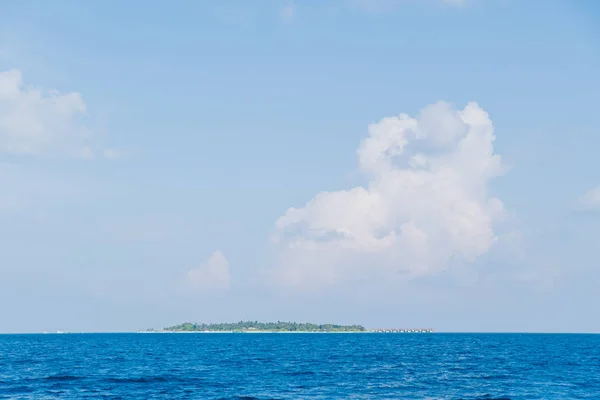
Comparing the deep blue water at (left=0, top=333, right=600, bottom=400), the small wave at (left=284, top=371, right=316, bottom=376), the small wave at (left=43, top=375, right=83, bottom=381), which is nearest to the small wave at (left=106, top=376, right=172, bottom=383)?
the deep blue water at (left=0, top=333, right=600, bottom=400)

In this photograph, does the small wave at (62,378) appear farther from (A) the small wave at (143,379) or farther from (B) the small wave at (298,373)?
(B) the small wave at (298,373)

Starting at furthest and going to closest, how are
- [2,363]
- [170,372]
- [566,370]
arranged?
[2,363]
[566,370]
[170,372]

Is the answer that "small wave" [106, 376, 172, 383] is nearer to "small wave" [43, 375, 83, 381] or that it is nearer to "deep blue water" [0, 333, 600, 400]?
"deep blue water" [0, 333, 600, 400]

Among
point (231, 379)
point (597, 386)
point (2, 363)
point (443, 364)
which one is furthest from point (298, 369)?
point (2, 363)

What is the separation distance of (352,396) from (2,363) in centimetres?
7476

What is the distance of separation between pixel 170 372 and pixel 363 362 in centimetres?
3917

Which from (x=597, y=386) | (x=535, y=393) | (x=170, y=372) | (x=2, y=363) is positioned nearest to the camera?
(x=535, y=393)

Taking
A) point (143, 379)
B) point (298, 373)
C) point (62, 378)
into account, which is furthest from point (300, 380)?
point (62, 378)

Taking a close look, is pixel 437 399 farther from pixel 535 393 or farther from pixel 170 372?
pixel 170 372

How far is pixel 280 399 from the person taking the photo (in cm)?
6191

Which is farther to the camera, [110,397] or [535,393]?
[535,393]

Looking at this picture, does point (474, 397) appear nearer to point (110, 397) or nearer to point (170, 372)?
point (110, 397)

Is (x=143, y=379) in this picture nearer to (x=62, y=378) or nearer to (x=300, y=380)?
(x=62, y=378)

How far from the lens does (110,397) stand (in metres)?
64.1
